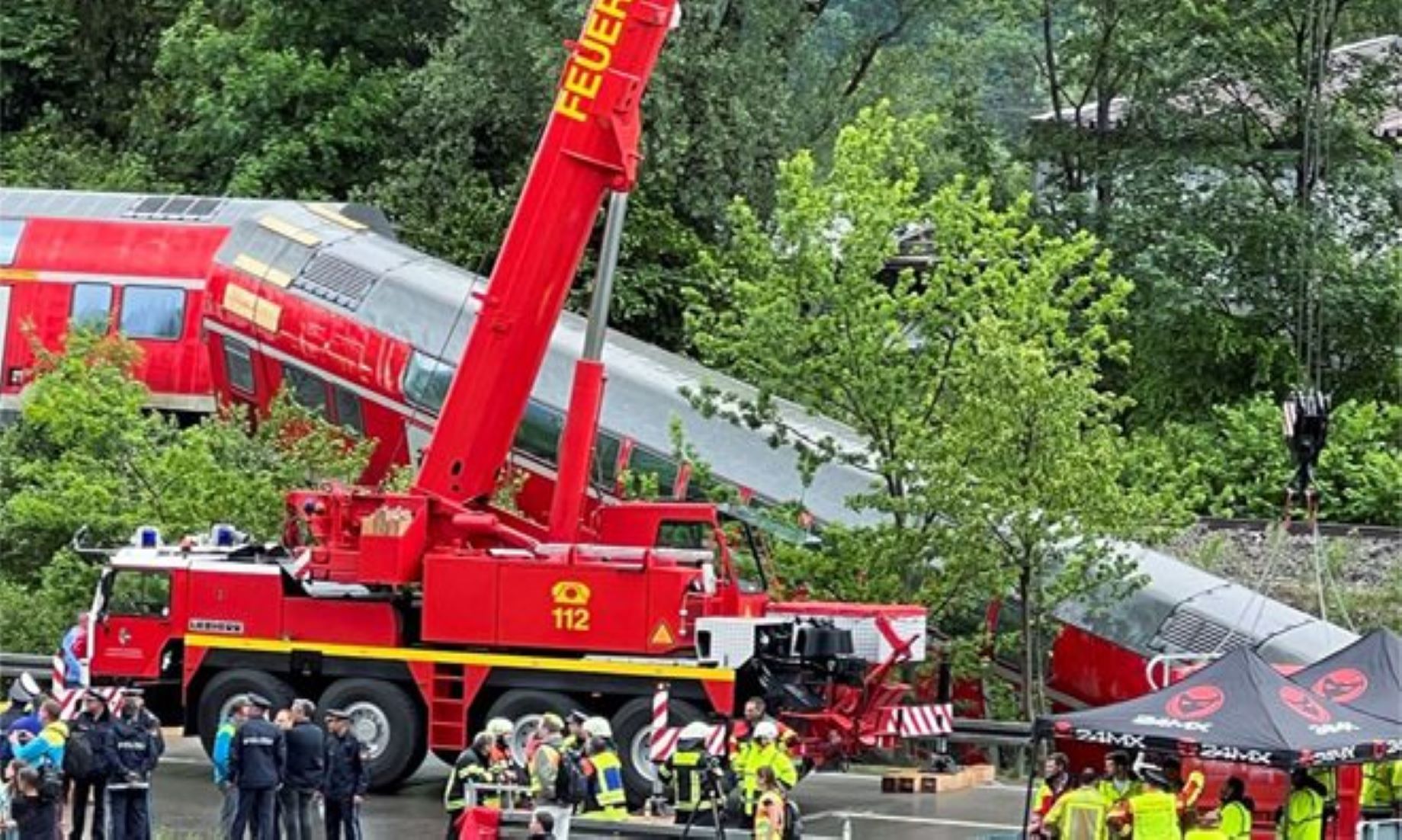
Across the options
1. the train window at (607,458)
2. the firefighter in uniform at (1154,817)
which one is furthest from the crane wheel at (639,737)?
the train window at (607,458)

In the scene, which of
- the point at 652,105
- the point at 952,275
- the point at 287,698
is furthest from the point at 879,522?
the point at 652,105

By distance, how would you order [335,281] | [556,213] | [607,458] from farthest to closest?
[335,281]
[607,458]
[556,213]

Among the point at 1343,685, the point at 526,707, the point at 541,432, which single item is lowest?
the point at 526,707

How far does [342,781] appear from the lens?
2303cm

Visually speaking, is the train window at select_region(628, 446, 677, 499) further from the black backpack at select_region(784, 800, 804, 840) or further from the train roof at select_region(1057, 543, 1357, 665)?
the black backpack at select_region(784, 800, 804, 840)

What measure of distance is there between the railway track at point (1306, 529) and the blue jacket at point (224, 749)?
1635cm

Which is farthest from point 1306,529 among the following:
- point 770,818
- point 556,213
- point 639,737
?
point 770,818

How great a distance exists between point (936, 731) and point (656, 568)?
11.0 feet

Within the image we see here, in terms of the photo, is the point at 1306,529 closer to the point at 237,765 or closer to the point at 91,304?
the point at 91,304

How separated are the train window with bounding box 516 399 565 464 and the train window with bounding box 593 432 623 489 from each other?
2.08ft

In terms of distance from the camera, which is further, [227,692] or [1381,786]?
[227,692]

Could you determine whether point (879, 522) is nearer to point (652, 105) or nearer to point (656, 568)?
point (656, 568)

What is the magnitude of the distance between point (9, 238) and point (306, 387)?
6990 millimetres

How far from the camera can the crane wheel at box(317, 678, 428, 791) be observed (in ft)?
87.5
